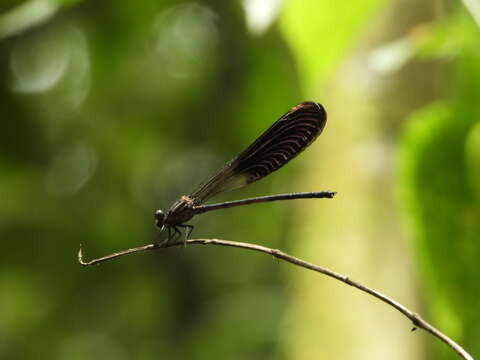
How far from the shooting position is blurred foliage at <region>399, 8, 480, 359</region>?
131cm

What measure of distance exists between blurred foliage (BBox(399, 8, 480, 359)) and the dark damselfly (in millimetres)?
309

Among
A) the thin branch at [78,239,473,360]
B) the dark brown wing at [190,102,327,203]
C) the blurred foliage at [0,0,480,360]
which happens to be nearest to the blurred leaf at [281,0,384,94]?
the dark brown wing at [190,102,327,203]

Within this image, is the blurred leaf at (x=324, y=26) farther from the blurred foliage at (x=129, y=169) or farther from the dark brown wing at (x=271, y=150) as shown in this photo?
the blurred foliage at (x=129, y=169)

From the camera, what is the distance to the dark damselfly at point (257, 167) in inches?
41.4

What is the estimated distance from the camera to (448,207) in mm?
1344

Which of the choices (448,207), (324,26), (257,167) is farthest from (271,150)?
(448,207)

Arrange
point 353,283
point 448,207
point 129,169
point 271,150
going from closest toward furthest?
point 353,283 → point 271,150 → point 448,207 → point 129,169

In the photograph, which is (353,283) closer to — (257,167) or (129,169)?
A: (257,167)

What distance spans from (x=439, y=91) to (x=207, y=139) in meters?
2.12

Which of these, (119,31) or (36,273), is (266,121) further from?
(36,273)

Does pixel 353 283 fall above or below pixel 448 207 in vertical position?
below

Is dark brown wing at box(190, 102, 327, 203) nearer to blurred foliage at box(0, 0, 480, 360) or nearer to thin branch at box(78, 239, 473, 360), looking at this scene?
thin branch at box(78, 239, 473, 360)

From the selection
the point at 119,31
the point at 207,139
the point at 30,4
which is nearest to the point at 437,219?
the point at 30,4

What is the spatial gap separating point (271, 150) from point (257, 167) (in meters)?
→ 0.05
